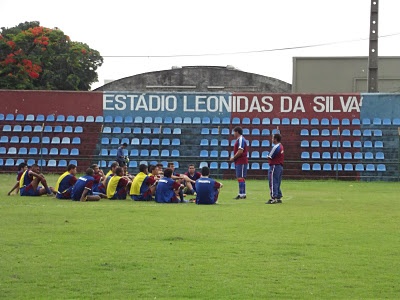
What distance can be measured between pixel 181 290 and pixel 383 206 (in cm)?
1384

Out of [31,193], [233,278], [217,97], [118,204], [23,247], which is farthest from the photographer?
[217,97]

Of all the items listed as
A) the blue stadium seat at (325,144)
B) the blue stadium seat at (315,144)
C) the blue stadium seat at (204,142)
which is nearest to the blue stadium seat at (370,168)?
the blue stadium seat at (325,144)

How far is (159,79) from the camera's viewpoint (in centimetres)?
6725

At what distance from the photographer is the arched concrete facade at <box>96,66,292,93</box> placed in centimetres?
6688

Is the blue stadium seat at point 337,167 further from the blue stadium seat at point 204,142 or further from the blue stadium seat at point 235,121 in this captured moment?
the blue stadium seat at point 204,142

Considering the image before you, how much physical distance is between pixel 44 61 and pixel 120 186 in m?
45.7

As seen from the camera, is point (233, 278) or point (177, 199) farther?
point (177, 199)

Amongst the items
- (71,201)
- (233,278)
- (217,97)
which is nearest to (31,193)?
(71,201)

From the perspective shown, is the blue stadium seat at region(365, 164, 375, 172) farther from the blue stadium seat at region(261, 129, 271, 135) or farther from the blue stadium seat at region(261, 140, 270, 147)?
the blue stadium seat at region(261, 129, 271, 135)

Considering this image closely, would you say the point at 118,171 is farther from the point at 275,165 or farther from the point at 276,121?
the point at 276,121

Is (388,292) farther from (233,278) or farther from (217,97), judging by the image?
(217,97)

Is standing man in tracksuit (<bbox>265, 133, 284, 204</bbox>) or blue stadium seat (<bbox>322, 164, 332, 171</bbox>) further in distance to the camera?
blue stadium seat (<bbox>322, 164, 332, 171</bbox>)

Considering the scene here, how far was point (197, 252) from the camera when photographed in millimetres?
12391

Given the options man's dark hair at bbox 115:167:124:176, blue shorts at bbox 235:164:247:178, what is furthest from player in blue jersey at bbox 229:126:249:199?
man's dark hair at bbox 115:167:124:176
